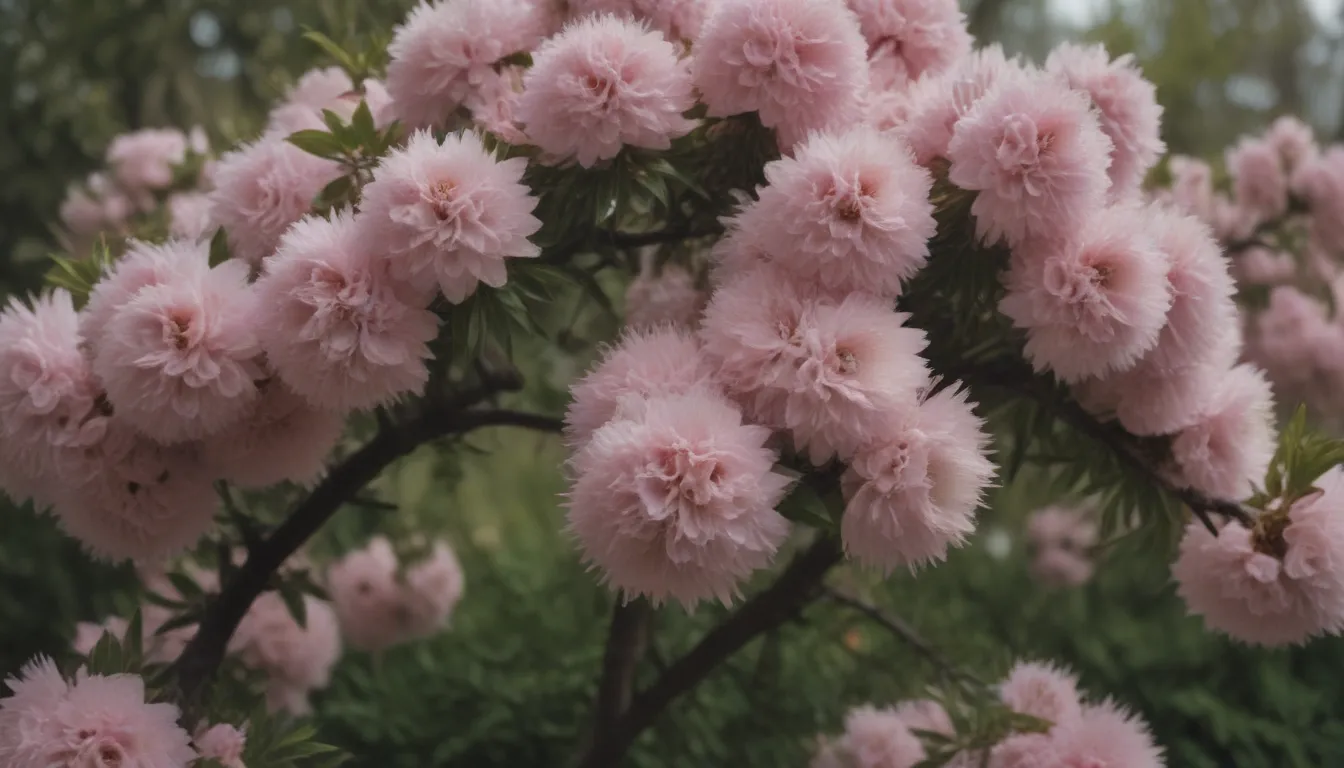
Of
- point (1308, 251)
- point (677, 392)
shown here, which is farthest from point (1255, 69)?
point (677, 392)

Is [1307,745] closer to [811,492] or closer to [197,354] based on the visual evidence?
[811,492]

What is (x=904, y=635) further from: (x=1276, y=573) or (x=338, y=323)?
(x=338, y=323)

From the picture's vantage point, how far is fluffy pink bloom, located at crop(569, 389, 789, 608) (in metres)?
0.53

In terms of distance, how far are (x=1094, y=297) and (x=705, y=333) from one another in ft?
0.70

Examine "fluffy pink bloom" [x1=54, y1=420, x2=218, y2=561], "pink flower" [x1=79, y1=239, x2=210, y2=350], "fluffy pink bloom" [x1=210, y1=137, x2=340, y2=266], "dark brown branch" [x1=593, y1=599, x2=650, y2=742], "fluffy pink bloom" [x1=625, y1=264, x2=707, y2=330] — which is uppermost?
"fluffy pink bloom" [x1=210, y1=137, x2=340, y2=266]

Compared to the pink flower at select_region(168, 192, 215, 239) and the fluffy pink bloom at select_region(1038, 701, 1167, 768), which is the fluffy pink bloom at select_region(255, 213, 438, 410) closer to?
the pink flower at select_region(168, 192, 215, 239)

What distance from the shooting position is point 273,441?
70 cm

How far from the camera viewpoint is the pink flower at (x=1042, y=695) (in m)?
0.79

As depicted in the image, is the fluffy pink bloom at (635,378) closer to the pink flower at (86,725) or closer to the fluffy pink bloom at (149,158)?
the pink flower at (86,725)

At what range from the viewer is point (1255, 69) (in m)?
2.21

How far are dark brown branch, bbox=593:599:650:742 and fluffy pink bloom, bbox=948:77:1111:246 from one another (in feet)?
1.56

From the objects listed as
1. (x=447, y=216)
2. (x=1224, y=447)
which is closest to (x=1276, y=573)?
(x=1224, y=447)

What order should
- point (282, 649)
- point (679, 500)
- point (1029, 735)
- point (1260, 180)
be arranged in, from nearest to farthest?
point (679, 500)
point (1029, 735)
point (282, 649)
point (1260, 180)

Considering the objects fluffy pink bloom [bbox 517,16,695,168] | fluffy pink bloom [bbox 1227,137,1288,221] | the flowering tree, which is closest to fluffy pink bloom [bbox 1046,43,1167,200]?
the flowering tree
